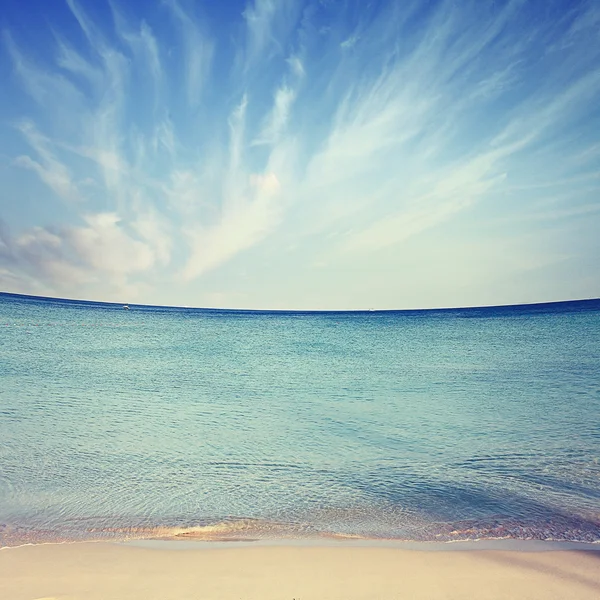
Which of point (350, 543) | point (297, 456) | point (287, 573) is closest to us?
point (287, 573)

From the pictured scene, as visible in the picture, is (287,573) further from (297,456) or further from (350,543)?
(297,456)

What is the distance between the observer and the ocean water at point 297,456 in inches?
232

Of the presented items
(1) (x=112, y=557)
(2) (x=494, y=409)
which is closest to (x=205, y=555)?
(1) (x=112, y=557)

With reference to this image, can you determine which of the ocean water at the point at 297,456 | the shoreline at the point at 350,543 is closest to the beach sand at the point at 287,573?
the shoreline at the point at 350,543

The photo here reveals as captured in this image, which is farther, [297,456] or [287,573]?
[297,456]

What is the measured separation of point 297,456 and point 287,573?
4.19 meters


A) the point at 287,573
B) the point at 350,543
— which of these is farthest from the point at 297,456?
the point at 287,573

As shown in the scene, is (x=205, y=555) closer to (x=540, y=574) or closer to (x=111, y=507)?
(x=111, y=507)

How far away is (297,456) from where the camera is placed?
28.8ft

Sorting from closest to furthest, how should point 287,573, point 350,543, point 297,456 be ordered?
point 287,573 → point 350,543 → point 297,456

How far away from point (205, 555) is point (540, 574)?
360 centimetres

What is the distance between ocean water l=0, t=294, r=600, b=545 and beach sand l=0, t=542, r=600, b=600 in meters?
0.51

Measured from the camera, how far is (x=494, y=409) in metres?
13.1

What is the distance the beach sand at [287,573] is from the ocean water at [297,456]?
51 cm
